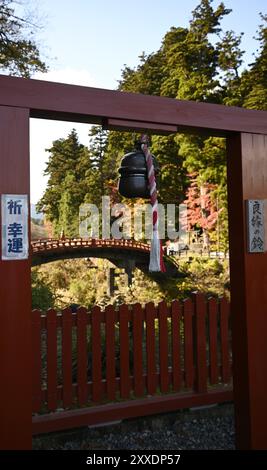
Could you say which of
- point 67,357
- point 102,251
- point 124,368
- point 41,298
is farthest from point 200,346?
point 102,251

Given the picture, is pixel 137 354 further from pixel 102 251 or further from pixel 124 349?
pixel 102 251

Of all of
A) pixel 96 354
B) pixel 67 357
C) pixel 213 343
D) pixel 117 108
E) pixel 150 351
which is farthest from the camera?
pixel 213 343

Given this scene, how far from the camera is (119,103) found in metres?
2.96

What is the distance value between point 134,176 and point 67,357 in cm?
218

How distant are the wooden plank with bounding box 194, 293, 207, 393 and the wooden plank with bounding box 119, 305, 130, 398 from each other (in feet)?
2.96

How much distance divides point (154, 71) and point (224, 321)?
876 inches

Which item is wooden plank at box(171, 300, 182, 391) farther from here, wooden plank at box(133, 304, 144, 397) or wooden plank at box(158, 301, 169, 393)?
wooden plank at box(133, 304, 144, 397)

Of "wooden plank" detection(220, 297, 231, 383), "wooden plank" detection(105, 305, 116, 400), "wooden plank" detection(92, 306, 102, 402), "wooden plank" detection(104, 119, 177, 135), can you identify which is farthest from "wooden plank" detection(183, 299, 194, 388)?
"wooden plank" detection(104, 119, 177, 135)

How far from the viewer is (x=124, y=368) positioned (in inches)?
182

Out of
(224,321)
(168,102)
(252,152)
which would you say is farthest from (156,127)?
(224,321)

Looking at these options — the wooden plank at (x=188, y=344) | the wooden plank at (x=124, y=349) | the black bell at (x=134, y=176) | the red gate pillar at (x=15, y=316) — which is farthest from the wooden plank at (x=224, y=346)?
the red gate pillar at (x=15, y=316)

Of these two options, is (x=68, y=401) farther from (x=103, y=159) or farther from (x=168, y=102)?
(x=103, y=159)

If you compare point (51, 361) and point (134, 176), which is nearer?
point (134, 176)

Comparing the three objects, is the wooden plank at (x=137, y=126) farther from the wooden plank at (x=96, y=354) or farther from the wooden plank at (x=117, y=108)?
the wooden plank at (x=96, y=354)
